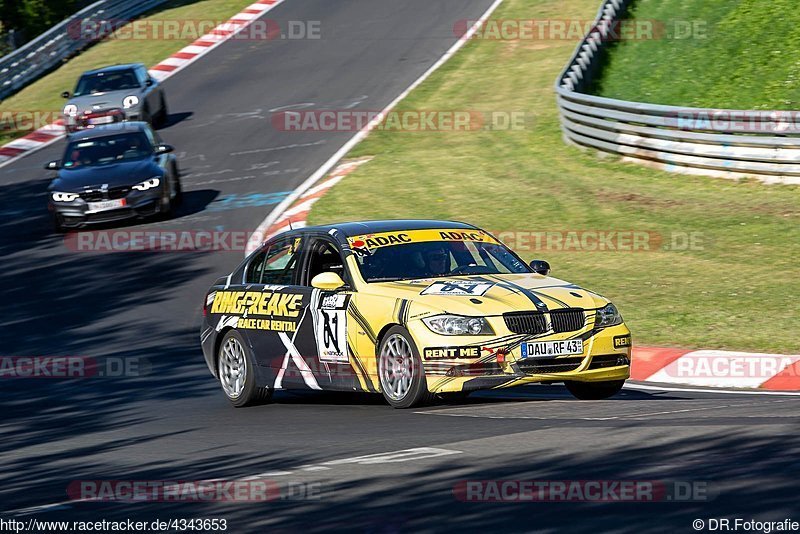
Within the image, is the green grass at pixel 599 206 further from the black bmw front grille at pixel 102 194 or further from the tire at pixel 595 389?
the black bmw front grille at pixel 102 194

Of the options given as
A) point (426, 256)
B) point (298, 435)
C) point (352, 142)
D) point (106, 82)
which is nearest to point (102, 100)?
point (106, 82)

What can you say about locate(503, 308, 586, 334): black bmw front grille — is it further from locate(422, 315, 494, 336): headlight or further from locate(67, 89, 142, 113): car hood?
locate(67, 89, 142, 113): car hood

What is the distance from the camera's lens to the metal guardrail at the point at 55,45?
37.1 meters

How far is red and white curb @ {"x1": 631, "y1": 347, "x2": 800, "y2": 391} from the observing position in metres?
12.2

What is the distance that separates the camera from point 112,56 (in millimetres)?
38906

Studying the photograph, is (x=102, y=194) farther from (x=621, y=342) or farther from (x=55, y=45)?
(x=55, y=45)

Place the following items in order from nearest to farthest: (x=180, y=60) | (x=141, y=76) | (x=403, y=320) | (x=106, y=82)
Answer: (x=403, y=320), (x=106, y=82), (x=141, y=76), (x=180, y=60)

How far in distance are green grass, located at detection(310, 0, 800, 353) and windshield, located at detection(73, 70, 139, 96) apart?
6.08 meters

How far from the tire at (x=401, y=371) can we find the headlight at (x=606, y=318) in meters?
1.44

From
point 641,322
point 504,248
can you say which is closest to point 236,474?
point 504,248

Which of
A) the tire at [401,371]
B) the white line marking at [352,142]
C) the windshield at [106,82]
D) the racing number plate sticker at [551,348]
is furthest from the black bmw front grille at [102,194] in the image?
the racing number plate sticker at [551,348]

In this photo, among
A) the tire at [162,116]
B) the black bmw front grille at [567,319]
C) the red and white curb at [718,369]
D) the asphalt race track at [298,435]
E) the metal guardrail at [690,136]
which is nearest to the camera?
the asphalt race track at [298,435]

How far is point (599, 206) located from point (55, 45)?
2283cm

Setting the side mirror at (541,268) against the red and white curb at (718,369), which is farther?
the red and white curb at (718,369)
